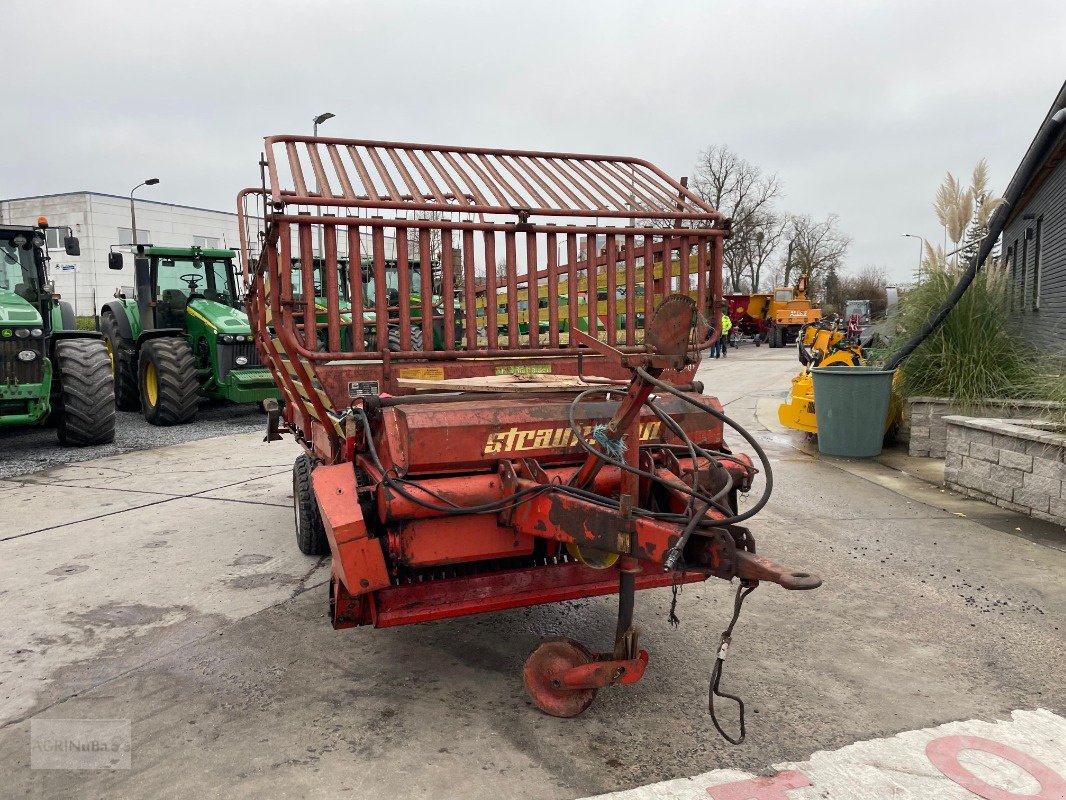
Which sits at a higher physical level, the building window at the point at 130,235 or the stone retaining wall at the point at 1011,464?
the building window at the point at 130,235

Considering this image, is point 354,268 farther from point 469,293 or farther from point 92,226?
point 92,226

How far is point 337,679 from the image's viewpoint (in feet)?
11.4

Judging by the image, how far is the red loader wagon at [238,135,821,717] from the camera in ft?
9.29

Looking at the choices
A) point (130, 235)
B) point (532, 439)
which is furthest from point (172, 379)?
point (130, 235)

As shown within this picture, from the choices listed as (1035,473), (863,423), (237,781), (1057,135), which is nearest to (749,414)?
(863,423)

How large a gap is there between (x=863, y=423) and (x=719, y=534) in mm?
6273

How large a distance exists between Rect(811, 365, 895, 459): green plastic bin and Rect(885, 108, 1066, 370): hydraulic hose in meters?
0.38

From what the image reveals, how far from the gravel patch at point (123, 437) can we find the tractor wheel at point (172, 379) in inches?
8.1

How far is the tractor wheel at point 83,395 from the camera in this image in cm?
937

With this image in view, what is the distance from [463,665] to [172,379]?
904 centimetres

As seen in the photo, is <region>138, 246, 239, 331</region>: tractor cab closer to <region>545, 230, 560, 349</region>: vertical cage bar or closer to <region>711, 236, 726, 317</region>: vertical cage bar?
<region>545, 230, 560, 349</region>: vertical cage bar

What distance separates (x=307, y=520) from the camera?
5.11 meters

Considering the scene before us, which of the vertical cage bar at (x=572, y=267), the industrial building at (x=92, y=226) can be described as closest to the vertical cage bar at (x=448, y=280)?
Answer: the vertical cage bar at (x=572, y=267)

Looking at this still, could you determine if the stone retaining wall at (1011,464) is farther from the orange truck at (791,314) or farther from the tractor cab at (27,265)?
the orange truck at (791,314)
